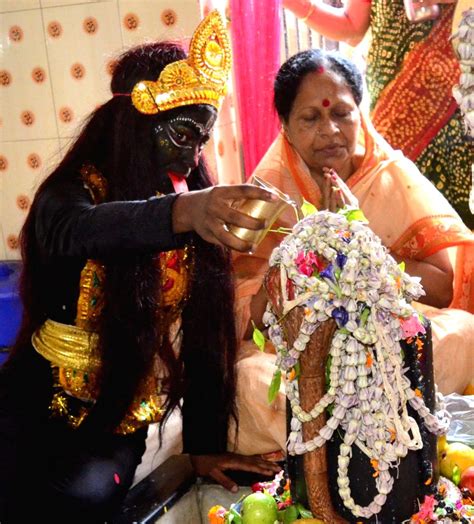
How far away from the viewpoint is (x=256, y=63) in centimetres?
277

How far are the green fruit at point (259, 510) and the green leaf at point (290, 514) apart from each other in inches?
1.3

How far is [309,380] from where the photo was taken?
1.22 m

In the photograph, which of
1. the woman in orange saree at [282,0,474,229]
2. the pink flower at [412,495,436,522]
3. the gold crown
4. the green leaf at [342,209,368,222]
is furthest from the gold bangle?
the pink flower at [412,495,436,522]

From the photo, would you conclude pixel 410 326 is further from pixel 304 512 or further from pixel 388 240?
pixel 388 240

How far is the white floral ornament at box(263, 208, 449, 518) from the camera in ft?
3.81

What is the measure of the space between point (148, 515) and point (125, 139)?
2.64 ft

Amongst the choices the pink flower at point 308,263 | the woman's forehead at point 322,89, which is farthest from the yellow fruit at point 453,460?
the woman's forehead at point 322,89

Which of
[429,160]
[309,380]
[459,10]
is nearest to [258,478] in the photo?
[309,380]

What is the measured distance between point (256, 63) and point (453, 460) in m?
1.74

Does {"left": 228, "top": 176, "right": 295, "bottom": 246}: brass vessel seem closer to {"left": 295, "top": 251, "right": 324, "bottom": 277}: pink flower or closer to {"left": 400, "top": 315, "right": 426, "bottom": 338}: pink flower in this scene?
{"left": 295, "top": 251, "right": 324, "bottom": 277}: pink flower

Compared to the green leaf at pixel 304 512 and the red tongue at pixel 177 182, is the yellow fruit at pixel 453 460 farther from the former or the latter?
the red tongue at pixel 177 182

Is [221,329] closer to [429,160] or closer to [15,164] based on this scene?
[429,160]

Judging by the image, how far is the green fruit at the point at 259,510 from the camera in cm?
133

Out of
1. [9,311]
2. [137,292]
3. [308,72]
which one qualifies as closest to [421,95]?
[308,72]
